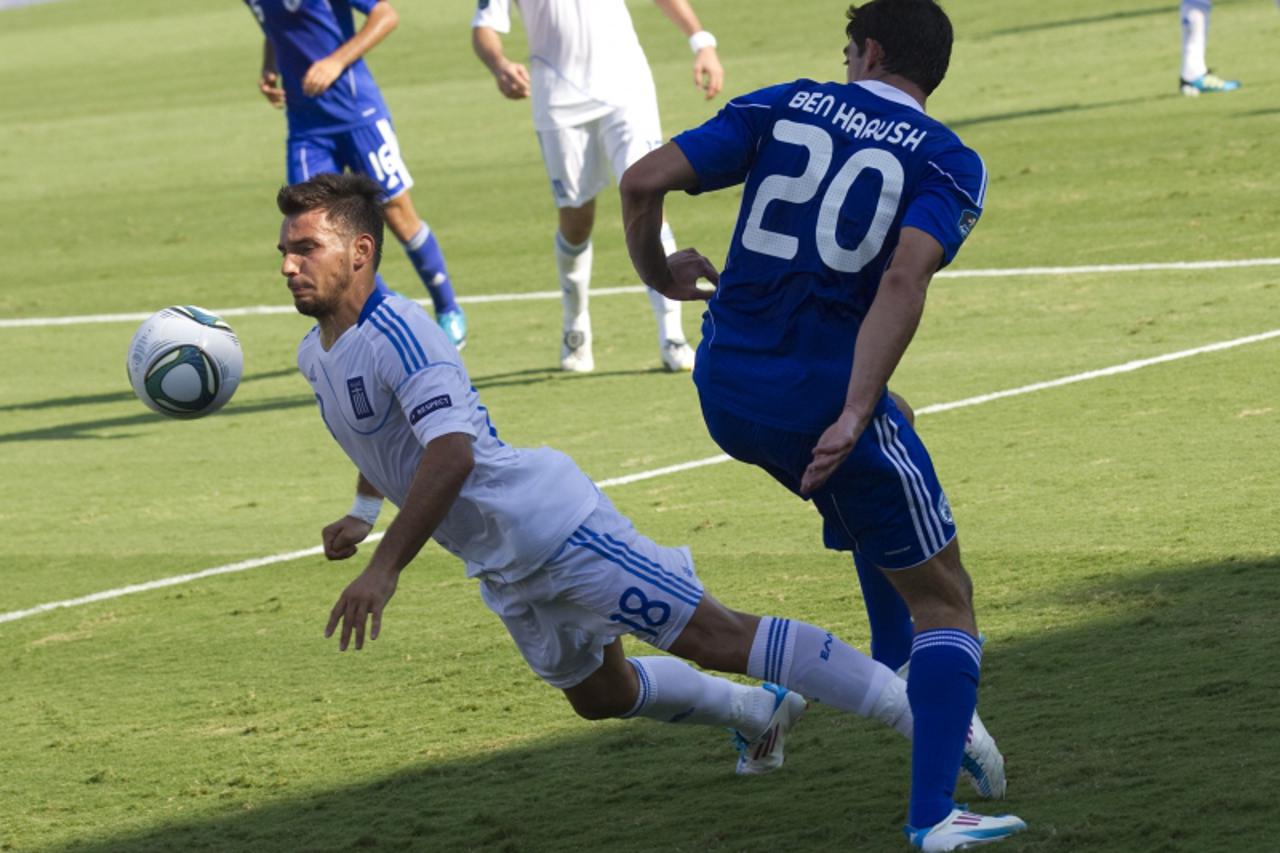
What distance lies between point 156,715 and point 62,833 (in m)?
1.03

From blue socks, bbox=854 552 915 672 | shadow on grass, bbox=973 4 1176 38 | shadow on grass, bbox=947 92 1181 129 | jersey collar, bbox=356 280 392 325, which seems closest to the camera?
jersey collar, bbox=356 280 392 325

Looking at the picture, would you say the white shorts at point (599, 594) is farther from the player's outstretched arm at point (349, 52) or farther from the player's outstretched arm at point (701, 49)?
the player's outstretched arm at point (349, 52)

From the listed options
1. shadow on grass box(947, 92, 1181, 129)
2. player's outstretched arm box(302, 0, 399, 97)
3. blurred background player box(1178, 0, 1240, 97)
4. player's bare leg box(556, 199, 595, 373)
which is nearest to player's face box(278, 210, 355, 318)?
→ player's bare leg box(556, 199, 595, 373)

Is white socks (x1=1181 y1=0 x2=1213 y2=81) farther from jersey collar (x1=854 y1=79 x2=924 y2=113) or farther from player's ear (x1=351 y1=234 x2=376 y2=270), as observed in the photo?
player's ear (x1=351 y1=234 x2=376 y2=270)

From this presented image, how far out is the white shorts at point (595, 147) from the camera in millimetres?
10805

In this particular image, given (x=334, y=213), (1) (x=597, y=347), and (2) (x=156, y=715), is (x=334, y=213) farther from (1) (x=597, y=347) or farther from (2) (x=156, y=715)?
(1) (x=597, y=347)

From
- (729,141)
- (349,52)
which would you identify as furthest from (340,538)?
(349,52)

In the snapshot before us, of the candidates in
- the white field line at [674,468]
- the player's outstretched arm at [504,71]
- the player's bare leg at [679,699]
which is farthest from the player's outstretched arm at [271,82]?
the player's bare leg at [679,699]

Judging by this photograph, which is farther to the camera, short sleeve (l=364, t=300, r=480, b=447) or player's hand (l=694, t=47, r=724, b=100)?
player's hand (l=694, t=47, r=724, b=100)

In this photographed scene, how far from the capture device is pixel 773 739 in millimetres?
5422

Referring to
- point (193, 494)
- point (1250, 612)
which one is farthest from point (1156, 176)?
point (1250, 612)

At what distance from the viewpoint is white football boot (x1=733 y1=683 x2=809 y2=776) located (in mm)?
5410

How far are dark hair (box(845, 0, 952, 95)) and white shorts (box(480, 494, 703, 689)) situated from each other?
1207 mm

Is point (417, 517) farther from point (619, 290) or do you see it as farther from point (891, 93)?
point (619, 290)
